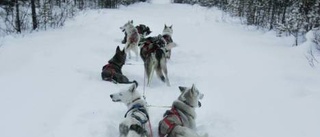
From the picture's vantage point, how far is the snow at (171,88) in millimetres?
4707

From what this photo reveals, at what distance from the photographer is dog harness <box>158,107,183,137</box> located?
4.04 m

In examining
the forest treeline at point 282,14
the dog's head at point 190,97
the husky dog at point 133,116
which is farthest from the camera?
the forest treeline at point 282,14

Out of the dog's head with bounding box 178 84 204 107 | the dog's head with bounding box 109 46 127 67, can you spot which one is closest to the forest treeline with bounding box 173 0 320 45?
the dog's head with bounding box 109 46 127 67

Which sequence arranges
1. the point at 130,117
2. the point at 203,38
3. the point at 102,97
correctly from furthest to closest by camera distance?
the point at 203,38 < the point at 102,97 < the point at 130,117

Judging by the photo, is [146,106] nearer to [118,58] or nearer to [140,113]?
[140,113]

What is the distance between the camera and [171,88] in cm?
709

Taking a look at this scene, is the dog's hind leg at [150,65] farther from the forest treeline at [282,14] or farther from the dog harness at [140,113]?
the forest treeline at [282,14]

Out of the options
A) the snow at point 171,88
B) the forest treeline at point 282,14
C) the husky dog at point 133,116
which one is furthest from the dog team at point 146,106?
the forest treeline at point 282,14

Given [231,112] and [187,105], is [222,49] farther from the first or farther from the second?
[187,105]

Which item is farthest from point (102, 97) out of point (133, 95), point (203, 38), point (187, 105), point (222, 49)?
point (203, 38)

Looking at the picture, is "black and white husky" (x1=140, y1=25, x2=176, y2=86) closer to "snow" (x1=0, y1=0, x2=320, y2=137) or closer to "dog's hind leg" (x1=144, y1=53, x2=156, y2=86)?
"dog's hind leg" (x1=144, y1=53, x2=156, y2=86)

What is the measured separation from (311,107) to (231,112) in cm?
118

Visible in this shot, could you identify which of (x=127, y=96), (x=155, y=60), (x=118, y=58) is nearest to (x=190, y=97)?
(x=127, y=96)

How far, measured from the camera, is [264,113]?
532 centimetres
